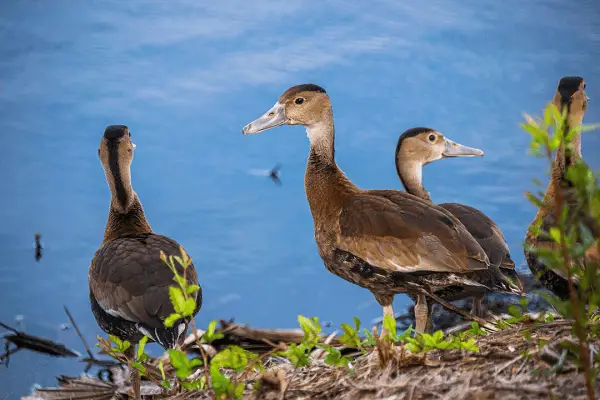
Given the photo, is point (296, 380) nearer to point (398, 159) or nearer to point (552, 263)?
point (552, 263)

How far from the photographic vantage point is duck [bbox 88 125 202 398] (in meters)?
3.49

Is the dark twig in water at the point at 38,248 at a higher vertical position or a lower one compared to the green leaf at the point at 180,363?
higher

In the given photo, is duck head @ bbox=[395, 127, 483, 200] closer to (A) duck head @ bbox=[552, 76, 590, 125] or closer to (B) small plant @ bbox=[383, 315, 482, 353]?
(A) duck head @ bbox=[552, 76, 590, 125]

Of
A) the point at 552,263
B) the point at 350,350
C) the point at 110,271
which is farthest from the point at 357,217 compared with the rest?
the point at 552,263

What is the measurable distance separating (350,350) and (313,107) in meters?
1.26

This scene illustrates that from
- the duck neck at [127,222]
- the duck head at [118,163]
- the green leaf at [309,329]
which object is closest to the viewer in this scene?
the green leaf at [309,329]

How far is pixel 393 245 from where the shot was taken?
347cm

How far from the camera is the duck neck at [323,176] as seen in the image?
3.92 metres

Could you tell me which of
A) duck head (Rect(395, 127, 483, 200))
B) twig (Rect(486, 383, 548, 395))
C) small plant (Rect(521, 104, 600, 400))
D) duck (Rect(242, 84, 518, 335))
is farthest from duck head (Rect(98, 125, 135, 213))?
small plant (Rect(521, 104, 600, 400))

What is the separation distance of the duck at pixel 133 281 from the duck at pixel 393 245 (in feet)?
2.24

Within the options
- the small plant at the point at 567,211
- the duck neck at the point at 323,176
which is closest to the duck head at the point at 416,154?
the duck neck at the point at 323,176

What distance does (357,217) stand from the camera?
3.65 metres

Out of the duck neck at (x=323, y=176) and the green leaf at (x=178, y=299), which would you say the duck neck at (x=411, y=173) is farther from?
the green leaf at (x=178, y=299)

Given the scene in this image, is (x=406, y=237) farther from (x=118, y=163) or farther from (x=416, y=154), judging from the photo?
(x=118, y=163)
